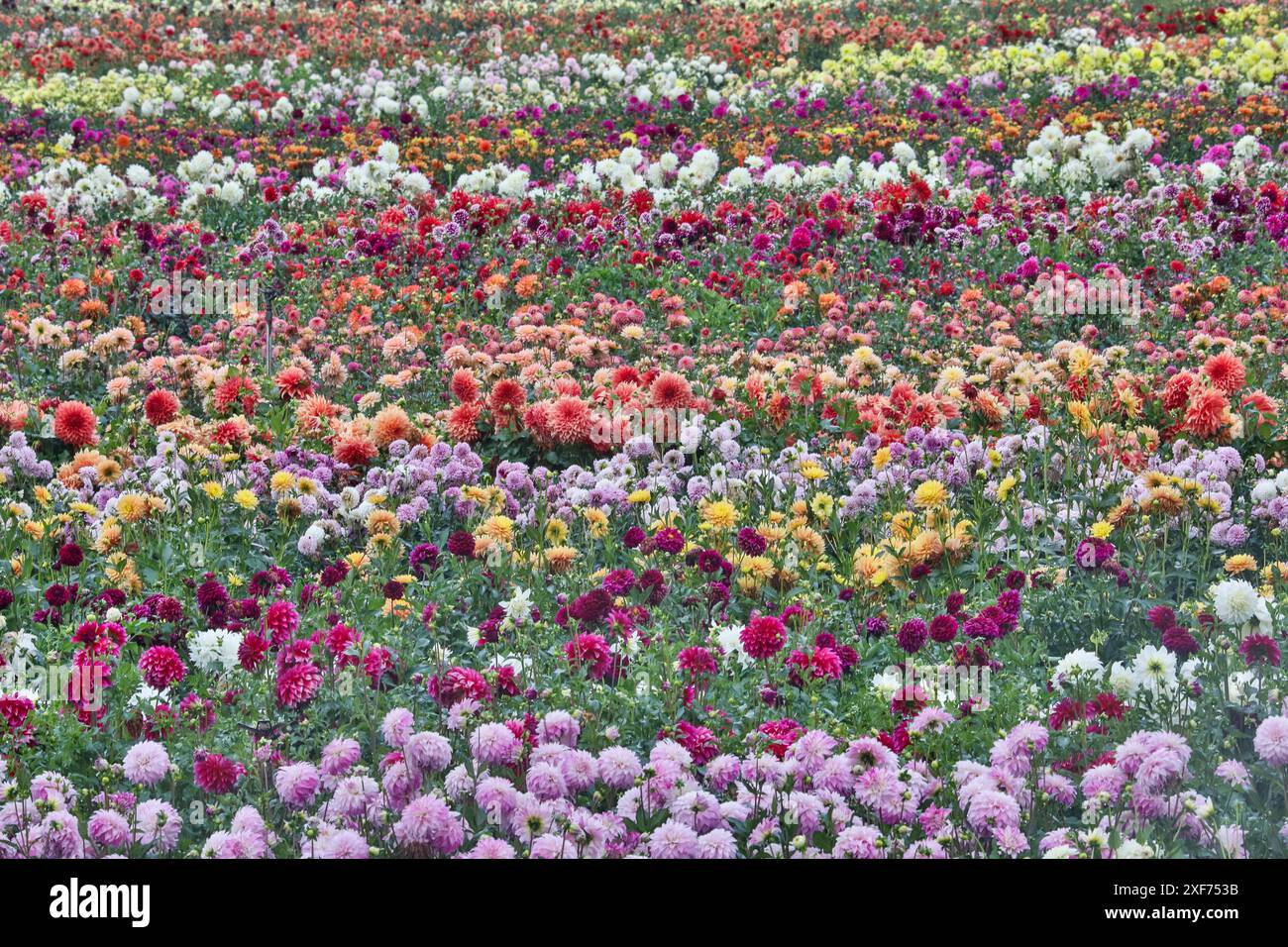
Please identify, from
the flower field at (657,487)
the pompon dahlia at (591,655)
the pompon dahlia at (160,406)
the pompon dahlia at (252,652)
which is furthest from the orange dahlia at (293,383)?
the pompon dahlia at (591,655)

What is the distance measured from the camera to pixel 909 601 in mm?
4477

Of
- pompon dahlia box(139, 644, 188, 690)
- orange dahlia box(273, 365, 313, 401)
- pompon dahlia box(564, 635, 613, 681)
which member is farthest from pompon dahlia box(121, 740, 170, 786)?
orange dahlia box(273, 365, 313, 401)

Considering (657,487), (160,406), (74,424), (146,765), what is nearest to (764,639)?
(146,765)

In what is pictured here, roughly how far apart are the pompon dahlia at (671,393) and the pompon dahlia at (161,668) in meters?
2.72

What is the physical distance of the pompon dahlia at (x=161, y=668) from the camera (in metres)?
3.51

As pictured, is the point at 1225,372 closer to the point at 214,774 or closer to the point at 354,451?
the point at 354,451

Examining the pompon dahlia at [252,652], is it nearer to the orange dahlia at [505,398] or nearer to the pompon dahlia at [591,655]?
the pompon dahlia at [591,655]

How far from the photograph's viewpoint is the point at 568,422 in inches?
228

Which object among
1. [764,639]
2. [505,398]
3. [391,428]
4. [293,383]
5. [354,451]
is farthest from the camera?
[293,383]

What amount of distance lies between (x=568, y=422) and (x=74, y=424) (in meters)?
1.99

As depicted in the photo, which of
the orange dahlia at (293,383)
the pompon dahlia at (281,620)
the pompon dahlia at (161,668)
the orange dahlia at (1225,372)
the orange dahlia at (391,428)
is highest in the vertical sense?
the orange dahlia at (293,383)

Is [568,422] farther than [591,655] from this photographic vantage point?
Yes

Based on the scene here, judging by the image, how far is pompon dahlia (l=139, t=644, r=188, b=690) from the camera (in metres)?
3.51
